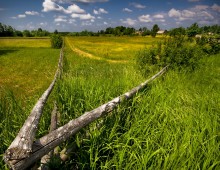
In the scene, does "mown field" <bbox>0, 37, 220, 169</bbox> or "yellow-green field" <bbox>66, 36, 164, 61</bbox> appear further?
"yellow-green field" <bbox>66, 36, 164, 61</bbox>

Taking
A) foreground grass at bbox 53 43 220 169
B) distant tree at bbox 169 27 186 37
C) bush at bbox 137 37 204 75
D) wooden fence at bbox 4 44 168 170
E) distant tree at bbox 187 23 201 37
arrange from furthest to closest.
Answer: distant tree at bbox 187 23 201 37 → distant tree at bbox 169 27 186 37 → bush at bbox 137 37 204 75 → foreground grass at bbox 53 43 220 169 → wooden fence at bbox 4 44 168 170

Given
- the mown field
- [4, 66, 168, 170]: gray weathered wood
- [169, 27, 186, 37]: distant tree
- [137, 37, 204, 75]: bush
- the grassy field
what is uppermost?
[169, 27, 186, 37]: distant tree

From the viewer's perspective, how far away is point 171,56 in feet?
28.0

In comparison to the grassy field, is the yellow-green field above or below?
above

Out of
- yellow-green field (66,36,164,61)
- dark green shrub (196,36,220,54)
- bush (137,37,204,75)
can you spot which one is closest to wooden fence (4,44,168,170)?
bush (137,37,204,75)

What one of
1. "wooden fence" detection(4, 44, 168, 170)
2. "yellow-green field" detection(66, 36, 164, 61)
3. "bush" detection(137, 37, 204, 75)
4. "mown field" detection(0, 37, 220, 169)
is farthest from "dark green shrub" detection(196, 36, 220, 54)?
"wooden fence" detection(4, 44, 168, 170)

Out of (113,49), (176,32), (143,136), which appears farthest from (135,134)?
(113,49)

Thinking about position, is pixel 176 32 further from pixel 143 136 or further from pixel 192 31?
pixel 192 31

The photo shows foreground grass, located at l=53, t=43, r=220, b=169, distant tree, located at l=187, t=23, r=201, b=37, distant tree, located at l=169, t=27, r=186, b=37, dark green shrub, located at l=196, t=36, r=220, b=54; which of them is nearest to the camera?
foreground grass, located at l=53, t=43, r=220, b=169

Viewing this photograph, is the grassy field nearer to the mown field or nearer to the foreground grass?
the mown field

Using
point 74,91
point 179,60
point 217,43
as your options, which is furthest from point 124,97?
point 217,43

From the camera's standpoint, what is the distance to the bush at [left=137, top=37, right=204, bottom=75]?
842 cm

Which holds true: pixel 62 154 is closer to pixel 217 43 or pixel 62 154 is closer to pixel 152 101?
pixel 152 101

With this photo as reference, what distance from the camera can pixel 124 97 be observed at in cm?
359
